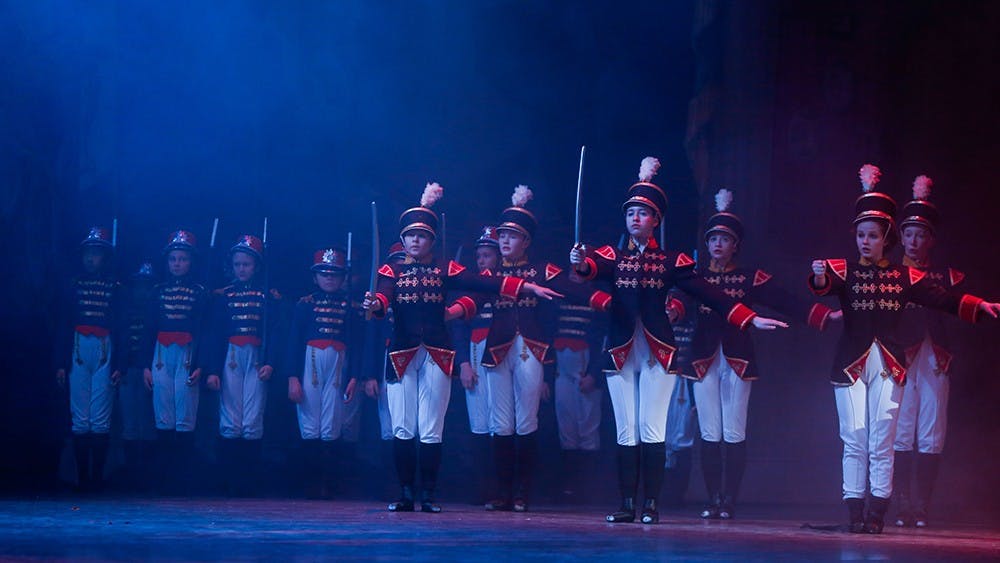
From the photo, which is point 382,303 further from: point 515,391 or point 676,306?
point 676,306

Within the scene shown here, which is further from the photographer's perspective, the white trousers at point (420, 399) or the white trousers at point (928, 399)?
the white trousers at point (928, 399)

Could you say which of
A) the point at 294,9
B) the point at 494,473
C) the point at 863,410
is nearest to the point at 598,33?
the point at 294,9

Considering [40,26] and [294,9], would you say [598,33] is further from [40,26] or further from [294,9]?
[40,26]

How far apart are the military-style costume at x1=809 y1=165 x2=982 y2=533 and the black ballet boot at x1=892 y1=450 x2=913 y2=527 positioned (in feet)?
2.85

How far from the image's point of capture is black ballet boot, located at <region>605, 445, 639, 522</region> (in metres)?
6.46

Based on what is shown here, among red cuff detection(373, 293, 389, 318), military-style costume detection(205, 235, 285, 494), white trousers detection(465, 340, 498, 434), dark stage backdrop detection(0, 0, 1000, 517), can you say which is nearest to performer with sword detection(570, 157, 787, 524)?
red cuff detection(373, 293, 389, 318)

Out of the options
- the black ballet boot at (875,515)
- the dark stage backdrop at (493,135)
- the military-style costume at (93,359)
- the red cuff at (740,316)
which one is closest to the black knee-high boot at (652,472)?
the red cuff at (740,316)

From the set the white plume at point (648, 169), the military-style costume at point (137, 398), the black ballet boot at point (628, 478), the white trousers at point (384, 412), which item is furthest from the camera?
the military-style costume at point (137, 398)

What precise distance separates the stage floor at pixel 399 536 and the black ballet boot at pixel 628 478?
185mm

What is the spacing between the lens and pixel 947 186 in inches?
354

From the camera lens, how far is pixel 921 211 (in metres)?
7.36

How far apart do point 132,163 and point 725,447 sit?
577cm

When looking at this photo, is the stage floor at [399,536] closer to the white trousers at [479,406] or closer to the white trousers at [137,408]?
the white trousers at [479,406]

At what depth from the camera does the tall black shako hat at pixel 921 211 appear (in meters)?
7.34
